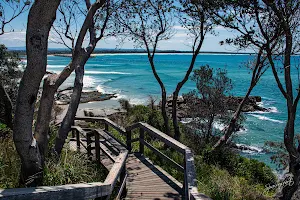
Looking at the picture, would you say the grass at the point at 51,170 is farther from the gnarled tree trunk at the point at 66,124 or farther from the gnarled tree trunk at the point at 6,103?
the gnarled tree trunk at the point at 6,103

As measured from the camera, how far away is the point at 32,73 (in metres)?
3.71

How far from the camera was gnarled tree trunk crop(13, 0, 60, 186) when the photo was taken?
355cm

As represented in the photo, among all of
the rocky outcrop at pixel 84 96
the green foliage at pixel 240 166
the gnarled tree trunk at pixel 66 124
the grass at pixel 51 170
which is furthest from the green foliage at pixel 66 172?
the rocky outcrop at pixel 84 96

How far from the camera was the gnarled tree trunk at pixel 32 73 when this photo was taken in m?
3.55

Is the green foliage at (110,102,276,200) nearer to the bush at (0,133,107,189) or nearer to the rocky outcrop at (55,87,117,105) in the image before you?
the bush at (0,133,107,189)

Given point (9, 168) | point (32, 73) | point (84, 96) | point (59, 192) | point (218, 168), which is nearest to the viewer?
point (59, 192)

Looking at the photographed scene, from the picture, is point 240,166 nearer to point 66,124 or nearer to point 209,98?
point 209,98

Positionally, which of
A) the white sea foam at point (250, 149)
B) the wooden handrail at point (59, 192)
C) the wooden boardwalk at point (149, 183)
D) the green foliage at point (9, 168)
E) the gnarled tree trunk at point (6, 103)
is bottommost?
the white sea foam at point (250, 149)

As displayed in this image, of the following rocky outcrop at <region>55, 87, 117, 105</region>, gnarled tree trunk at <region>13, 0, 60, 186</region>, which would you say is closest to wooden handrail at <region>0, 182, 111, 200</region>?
gnarled tree trunk at <region>13, 0, 60, 186</region>

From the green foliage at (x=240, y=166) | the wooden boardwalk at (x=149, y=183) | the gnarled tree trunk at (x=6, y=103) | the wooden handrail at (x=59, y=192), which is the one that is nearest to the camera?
the wooden handrail at (x=59, y=192)

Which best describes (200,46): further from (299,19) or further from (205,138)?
(205,138)

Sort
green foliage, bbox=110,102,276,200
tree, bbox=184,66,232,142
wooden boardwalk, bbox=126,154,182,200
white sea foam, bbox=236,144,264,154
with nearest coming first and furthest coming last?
wooden boardwalk, bbox=126,154,182,200 < green foliage, bbox=110,102,276,200 < tree, bbox=184,66,232,142 < white sea foam, bbox=236,144,264,154

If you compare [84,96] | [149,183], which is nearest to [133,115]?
[149,183]

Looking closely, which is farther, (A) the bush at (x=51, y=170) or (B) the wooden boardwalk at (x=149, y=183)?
(B) the wooden boardwalk at (x=149, y=183)
